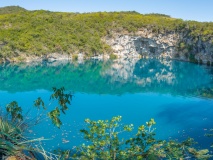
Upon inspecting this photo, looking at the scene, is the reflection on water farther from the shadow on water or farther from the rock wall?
the rock wall

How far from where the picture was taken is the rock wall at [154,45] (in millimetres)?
73875

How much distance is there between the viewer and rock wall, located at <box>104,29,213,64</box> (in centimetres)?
7388

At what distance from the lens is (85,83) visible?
1828 inches

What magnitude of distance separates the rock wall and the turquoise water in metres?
10.4

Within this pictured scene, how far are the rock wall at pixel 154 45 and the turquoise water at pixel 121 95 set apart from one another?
34.2 feet

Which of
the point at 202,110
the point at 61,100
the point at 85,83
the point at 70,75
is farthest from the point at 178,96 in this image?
the point at 61,100

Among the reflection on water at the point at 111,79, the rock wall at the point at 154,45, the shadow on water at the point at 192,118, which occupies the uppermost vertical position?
the rock wall at the point at 154,45

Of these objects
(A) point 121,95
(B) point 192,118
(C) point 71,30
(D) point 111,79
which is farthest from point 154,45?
(B) point 192,118

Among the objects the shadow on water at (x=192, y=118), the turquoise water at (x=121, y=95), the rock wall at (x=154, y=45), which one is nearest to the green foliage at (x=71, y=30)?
the rock wall at (x=154, y=45)

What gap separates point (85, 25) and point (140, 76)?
122ft

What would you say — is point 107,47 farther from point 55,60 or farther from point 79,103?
point 79,103

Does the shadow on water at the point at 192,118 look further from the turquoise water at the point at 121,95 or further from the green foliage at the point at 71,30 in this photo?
the green foliage at the point at 71,30

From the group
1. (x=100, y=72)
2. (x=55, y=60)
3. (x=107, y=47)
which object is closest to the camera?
(x=100, y=72)

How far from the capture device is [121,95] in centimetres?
3766
